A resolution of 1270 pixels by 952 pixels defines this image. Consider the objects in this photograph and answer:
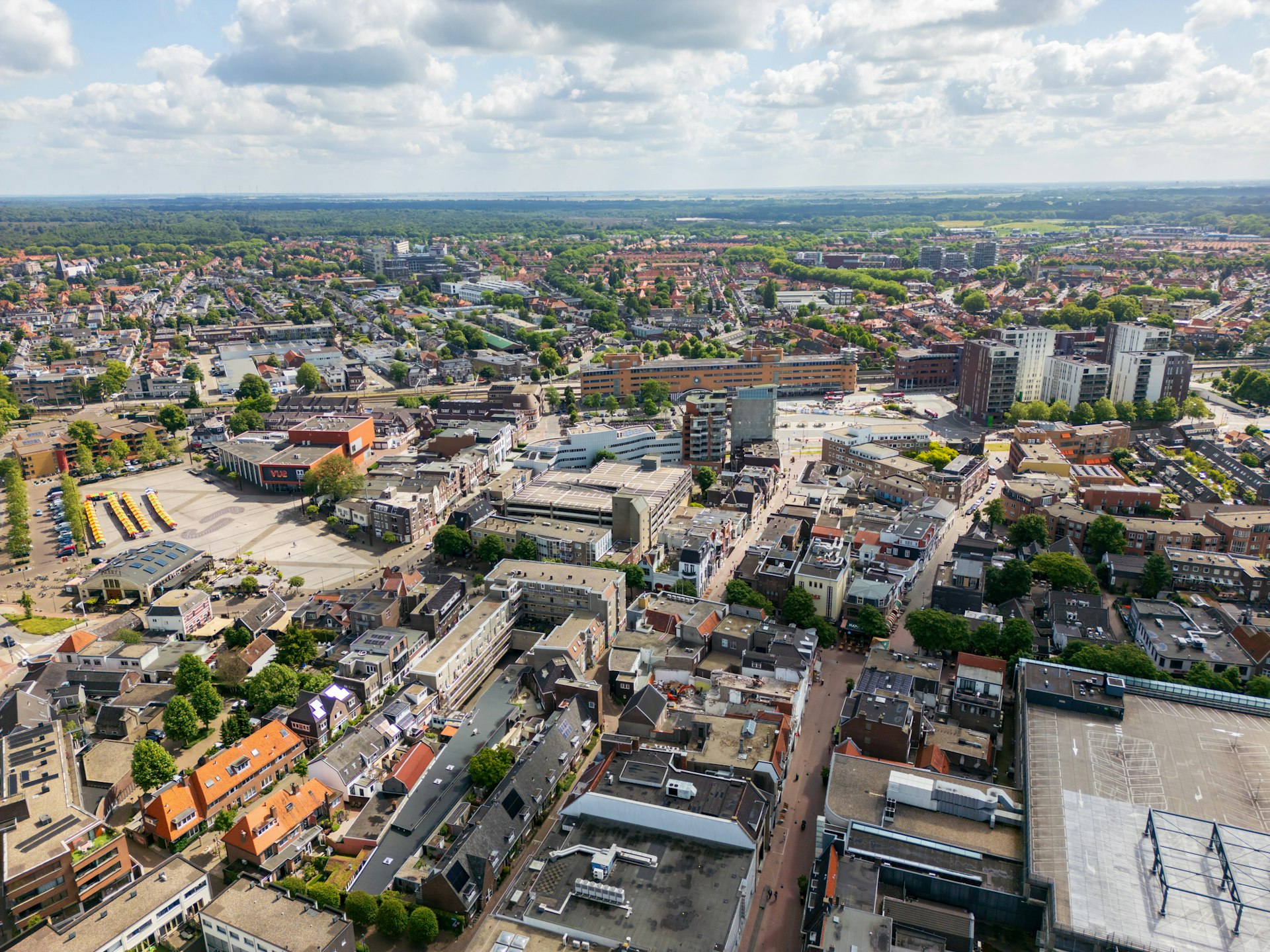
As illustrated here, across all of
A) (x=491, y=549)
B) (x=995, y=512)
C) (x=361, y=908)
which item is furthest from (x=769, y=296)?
(x=361, y=908)

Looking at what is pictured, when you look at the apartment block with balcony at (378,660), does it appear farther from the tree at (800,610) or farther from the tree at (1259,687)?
the tree at (1259,687)

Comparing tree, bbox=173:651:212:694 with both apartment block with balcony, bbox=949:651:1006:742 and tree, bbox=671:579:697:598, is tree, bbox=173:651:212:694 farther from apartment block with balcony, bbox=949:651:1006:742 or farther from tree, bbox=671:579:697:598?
Answer: apartment block with balcony, bbox=949:651:1006:742

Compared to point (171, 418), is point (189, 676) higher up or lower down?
lower down

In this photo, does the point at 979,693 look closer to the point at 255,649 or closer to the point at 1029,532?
the point at 1029,532

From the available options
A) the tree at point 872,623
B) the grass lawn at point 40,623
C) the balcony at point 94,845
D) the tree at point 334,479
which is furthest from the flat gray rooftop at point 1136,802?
the grass lawn at point 40,623

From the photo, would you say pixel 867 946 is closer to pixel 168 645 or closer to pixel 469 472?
pixel 168 645
